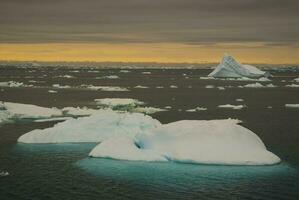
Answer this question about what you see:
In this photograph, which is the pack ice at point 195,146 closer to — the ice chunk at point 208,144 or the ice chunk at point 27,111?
the ice chunk at point 208,144

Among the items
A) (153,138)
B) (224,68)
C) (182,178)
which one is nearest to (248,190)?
(182,178)

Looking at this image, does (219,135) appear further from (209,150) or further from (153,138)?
(153,138)

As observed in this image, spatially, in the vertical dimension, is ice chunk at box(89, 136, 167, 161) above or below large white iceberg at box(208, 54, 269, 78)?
below

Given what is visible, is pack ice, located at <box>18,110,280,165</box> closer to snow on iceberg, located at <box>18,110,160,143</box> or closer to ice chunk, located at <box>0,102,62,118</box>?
snow on iceberg, located at <box>18,110,160,143</box>

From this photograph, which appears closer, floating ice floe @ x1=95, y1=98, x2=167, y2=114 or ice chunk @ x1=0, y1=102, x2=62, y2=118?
ice chunk @ x1=0, y1=102, x2=62, y2=118

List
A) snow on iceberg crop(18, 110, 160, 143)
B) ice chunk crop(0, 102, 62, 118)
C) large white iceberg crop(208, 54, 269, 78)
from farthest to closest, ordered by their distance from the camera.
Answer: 1. large white iceberg crop(208, 54, 269, 78)
2. ice chunk crop(0, 102, 62, 118)
3. snow on iceberg crop(18, 110, 160, 143)

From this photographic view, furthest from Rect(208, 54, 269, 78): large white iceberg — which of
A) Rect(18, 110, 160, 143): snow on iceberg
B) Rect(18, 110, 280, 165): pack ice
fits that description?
Rect(18, 110, 280, 165): pack ice

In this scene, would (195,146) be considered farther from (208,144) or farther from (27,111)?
(27,111)

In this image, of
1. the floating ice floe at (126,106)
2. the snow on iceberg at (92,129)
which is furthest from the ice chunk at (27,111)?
the snow on iceberg at (92,129)
